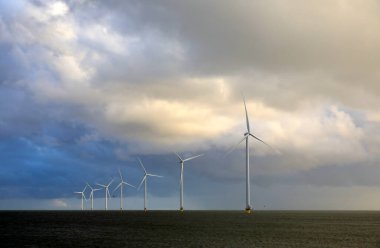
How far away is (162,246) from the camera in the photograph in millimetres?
103188

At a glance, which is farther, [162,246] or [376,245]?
[376,245]

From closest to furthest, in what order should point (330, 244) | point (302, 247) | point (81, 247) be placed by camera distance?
point (81, 247)
point (302, 247)
point (330, 244)

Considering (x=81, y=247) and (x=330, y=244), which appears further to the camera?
(x=330, y=244)

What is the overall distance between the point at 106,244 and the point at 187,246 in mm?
17294

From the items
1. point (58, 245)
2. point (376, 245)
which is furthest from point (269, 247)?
point (58, 245)

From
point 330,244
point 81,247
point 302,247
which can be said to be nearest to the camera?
point 81,247

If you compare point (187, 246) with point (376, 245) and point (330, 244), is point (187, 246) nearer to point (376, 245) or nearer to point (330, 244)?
point (330, 244)

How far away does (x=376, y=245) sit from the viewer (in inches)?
4380

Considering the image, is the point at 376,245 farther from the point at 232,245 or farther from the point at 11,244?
the point at 11,244

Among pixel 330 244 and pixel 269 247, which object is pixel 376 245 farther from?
pixel 269 247

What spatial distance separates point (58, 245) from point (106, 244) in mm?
9761

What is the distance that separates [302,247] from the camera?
4139 inches

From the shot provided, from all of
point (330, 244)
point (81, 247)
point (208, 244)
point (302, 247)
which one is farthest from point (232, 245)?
point (81, 247)

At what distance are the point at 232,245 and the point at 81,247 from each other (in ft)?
102
